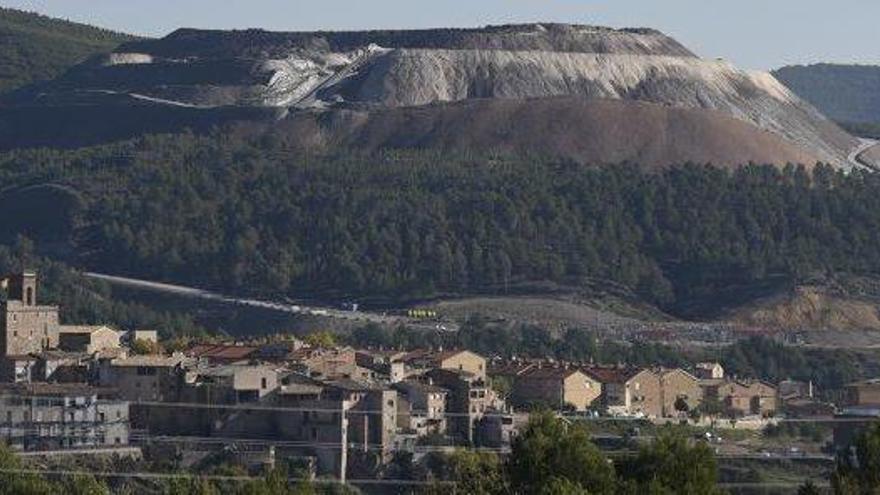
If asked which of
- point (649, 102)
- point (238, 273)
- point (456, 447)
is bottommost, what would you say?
point (456, 447)

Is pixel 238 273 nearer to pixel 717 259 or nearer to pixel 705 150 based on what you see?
pixel 717 259

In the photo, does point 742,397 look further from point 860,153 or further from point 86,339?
point 860,153

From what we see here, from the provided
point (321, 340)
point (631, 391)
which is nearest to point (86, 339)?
point (321, 340)

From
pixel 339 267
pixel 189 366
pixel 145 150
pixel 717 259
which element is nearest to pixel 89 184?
pixel 145 150

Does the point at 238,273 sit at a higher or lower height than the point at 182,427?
higher

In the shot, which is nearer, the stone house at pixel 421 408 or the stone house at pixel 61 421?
the stone house at pixel 61 421

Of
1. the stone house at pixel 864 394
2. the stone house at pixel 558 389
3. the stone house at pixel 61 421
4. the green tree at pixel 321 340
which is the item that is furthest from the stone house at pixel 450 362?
the stone house at pixel 61 421

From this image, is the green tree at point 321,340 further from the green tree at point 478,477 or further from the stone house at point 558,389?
the green tree at point 478,477
